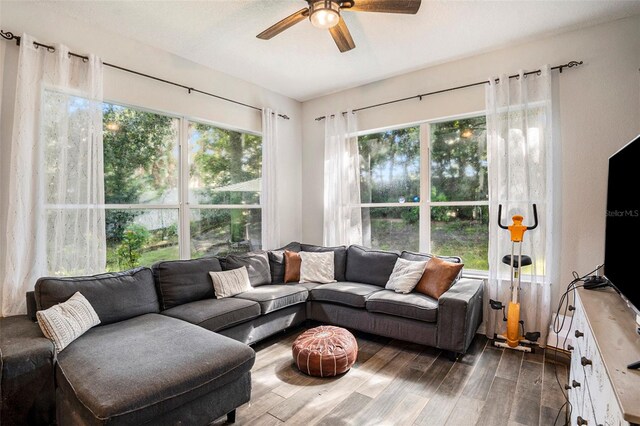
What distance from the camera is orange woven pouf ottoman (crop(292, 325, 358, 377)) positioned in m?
2.45

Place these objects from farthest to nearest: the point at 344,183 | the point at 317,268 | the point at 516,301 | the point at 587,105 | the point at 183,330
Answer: the point at 344,183
the point at 317,268
the point at 516,301
the point at 587,105
the point at 183,330

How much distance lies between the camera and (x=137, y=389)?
150 cm

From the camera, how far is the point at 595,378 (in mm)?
1281

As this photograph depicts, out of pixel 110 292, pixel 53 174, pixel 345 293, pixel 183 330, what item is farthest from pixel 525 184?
pixel 53 174

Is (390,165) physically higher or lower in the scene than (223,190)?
higher

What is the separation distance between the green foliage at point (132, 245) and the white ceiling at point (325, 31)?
71.3 inches

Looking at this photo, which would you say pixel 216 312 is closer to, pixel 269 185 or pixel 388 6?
pixel 269 185

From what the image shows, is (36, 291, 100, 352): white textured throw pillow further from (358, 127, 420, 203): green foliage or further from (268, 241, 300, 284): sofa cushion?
(358, 127, 420, 203): green foliage

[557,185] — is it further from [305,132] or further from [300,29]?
[305,132]

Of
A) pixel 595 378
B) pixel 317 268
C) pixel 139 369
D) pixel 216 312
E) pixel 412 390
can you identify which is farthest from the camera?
pixel 317 268

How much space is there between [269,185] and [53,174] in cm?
224

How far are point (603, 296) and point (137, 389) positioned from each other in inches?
100

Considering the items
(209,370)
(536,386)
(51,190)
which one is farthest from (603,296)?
(51,190)

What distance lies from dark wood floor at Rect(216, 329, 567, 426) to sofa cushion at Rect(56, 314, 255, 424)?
47cm
